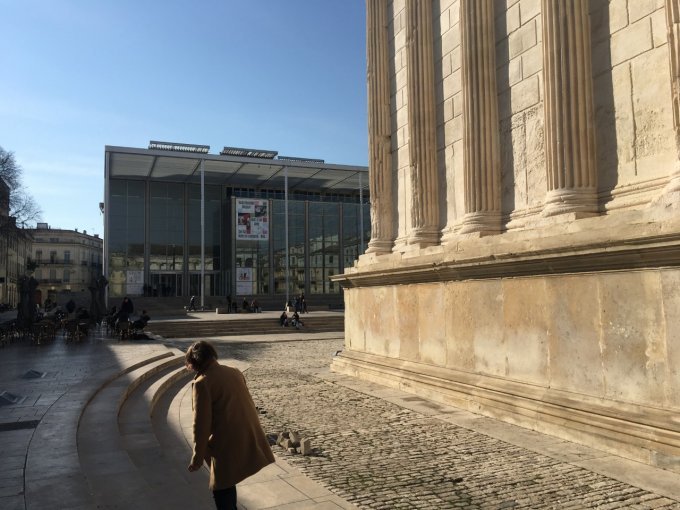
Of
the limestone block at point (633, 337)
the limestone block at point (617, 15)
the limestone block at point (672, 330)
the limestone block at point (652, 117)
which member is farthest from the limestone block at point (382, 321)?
the limestone block at point (617, 15)

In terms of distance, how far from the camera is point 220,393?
142 inches

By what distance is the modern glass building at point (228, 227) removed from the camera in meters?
50.5

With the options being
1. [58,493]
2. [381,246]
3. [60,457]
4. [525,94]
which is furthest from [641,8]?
[60,457]

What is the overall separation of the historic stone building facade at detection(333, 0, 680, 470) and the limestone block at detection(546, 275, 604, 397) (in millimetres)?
19

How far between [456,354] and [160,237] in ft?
160

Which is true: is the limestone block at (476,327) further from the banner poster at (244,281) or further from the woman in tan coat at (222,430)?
the banner poster at (244,281)

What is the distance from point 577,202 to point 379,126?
675 centimetres

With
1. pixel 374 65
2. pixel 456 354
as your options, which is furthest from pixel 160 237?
pixel 456 354

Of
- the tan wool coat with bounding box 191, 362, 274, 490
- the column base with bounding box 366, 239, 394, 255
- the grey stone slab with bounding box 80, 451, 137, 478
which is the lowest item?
the grey stone slab with bounding box 80, 451, 137, 478

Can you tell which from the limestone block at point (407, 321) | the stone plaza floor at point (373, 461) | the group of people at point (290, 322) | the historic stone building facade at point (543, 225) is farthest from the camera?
the group of people at point (290, 322)

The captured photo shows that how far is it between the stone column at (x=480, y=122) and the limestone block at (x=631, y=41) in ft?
7.82

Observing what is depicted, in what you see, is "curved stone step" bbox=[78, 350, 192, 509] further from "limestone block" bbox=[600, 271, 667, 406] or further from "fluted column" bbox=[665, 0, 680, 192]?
"fluted column" bbox=[665, 0, 680, 192]

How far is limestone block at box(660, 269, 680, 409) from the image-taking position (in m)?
5.38

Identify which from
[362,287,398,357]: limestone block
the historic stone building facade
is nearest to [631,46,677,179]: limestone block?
the historic stone building facade
